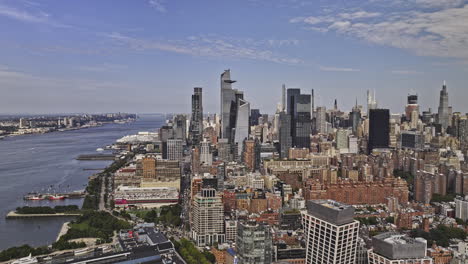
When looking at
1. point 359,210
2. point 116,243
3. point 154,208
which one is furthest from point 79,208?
point 359,210

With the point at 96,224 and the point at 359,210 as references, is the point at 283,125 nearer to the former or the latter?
the point at 359,210

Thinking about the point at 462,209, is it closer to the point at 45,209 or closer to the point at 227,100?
the point at 45,209

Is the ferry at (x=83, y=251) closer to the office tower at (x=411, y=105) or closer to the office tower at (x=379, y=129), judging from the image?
the office tower at (x=379, y=129)

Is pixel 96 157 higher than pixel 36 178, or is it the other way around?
pixel 96 157

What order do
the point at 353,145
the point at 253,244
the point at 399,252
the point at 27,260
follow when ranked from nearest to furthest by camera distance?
the point at 399,252 < the point at 253,244 < the point at 27,260 < the point at 353,145

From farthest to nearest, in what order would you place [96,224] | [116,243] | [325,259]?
[96,224] < [116,243] < [325,259]

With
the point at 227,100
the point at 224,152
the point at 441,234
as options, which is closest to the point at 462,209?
the point at 441,234
